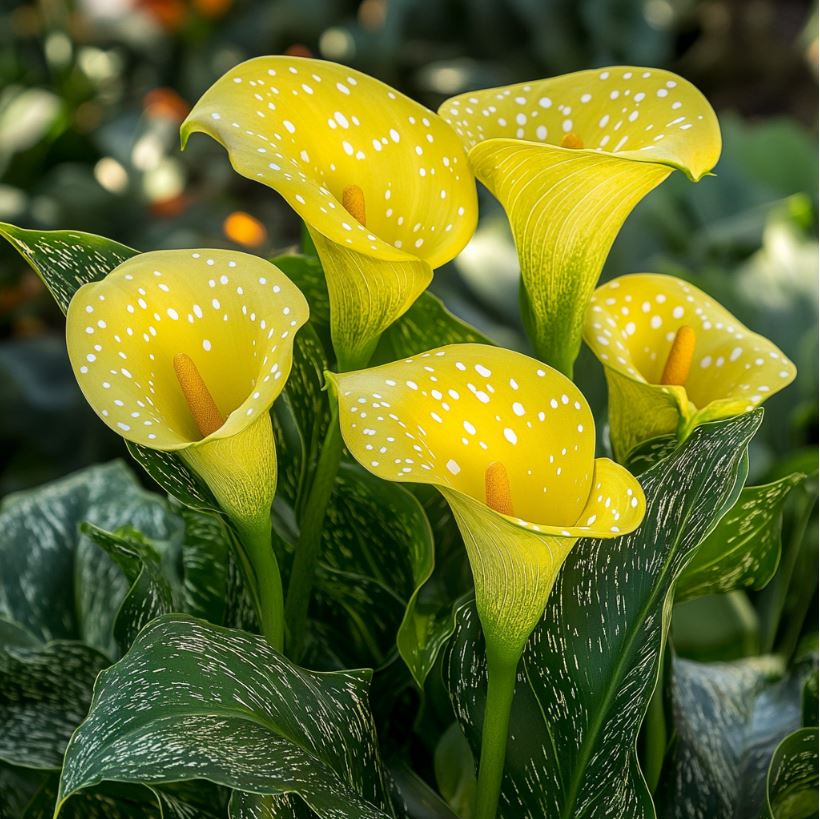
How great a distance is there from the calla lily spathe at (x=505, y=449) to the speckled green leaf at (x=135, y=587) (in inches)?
5.0

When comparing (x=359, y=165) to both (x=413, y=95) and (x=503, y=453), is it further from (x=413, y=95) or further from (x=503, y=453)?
(x=413, y=95)

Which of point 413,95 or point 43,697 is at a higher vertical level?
point 43,697

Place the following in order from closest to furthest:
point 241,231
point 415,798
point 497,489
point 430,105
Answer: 1. point 497,489
2. point 415,798
3. point 241,231
4. point 430,105

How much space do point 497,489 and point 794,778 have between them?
0.66 ft

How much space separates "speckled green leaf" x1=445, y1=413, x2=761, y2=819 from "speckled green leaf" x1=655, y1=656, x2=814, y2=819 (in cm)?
6

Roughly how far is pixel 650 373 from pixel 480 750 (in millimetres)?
153

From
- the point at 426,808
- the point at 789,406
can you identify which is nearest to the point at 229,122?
the point at 426,808

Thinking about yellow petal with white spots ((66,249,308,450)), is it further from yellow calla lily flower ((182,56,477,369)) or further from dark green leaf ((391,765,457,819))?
dark green leaf ((391,765,457,819))

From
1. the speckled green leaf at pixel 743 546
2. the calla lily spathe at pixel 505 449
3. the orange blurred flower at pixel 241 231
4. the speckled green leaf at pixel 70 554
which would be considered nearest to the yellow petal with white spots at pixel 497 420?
the calla lily spathe at pixel 505 449

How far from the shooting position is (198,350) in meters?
0.33

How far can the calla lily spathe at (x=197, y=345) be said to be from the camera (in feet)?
1.00

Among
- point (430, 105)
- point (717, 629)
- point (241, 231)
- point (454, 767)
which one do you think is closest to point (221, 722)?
point (454, 767)

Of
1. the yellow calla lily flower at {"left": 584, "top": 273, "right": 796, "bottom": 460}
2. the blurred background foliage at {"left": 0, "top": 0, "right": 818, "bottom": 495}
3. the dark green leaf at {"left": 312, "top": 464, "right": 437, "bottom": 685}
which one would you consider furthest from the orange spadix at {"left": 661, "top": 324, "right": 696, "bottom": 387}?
the blurred background foliage at {"left": 0, "top": 0, "right": 818, "bottom": 495}

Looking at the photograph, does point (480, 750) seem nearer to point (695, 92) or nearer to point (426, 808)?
point (426, 808)
